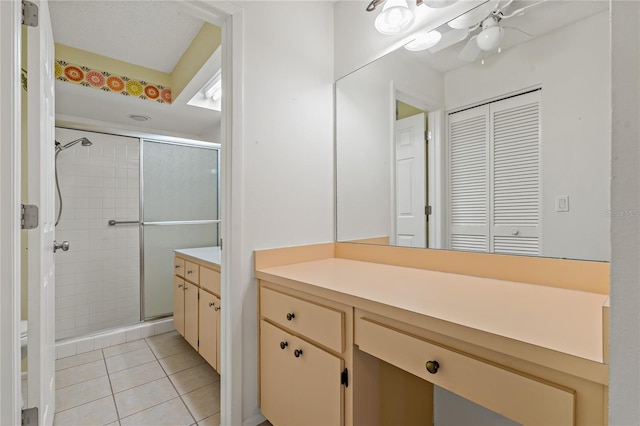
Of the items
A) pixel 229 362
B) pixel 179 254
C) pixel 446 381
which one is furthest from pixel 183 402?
pixel 446 381

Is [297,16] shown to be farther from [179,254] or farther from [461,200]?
[179,254]

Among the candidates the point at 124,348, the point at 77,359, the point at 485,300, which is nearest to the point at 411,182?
the point at 485,300

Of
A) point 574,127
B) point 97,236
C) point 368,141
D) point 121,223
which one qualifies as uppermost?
point 368,141

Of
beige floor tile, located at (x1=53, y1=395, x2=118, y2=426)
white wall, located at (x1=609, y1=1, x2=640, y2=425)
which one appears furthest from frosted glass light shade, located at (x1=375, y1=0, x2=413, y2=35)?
beige floor tile, located at (x1=53, y1=395, x2=118, y2=426)

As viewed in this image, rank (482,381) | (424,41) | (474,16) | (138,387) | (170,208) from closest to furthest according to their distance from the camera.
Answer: (482,381) < (474,16) < (424,41) < (138,387) < (170,208)

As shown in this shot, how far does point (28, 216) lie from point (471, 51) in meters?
1.81

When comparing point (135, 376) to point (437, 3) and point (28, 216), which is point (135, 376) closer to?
point (28, 216)

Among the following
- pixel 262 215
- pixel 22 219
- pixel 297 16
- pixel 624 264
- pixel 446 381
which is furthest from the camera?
pixel 297 16

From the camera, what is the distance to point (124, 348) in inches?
91.8

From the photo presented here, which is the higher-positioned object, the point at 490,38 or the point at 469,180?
the point at 490,38

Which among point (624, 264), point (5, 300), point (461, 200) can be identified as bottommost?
point (5, 300)

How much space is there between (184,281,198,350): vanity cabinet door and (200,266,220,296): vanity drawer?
157mm

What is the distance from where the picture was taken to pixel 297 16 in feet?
5.31

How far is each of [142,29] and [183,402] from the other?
240 cm
